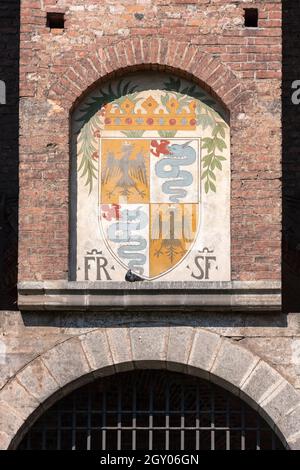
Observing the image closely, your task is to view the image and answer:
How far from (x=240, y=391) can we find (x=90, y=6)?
11.3 feet

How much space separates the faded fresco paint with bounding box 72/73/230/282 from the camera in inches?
500

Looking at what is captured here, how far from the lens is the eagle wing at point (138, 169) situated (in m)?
12.9

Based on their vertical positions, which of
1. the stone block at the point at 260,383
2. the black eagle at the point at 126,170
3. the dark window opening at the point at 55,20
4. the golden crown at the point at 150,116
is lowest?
the stone block at the point at 260,383

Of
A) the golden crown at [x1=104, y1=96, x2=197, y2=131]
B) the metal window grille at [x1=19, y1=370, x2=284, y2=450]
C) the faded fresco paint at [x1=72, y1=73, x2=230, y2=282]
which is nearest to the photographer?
the metal window grille at [x1=19, y1=370, x2=284, y2=450]

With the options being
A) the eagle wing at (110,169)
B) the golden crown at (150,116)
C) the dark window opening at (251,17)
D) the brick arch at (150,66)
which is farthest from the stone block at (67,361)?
A: the dark window opening at (251,17)

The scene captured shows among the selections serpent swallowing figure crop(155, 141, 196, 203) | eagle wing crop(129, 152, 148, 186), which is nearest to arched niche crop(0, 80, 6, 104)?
eagle wing crop(129, 152, 148, 186)

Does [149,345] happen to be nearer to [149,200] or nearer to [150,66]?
[149,200]

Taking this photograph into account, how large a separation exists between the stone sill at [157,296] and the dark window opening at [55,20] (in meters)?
2.21

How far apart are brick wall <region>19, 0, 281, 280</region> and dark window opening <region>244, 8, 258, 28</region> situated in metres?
0.04

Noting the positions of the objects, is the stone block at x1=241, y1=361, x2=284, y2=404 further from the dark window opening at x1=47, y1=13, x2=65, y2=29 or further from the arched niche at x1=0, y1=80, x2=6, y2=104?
the arched niche at x1=0, y1=80, x2=6, y2=104

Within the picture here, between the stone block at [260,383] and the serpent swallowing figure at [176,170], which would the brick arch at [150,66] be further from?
the stone block at [260,383]

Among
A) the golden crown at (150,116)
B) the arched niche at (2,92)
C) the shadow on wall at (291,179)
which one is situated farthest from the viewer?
the shadow on wall at (291,179)

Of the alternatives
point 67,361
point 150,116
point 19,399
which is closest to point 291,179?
point 150,116

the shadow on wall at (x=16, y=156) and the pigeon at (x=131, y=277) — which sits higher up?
the shadow on wall at (x=16, y=156)
